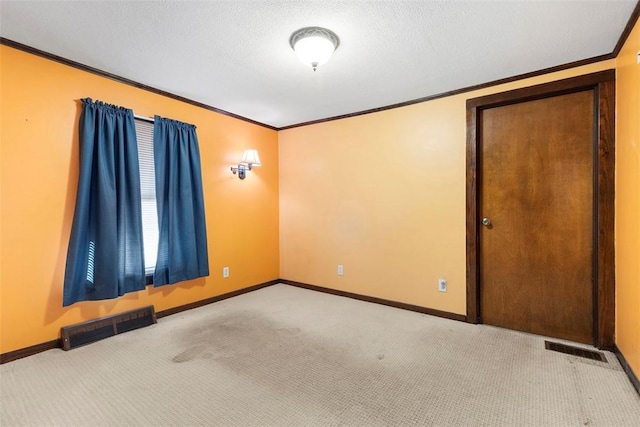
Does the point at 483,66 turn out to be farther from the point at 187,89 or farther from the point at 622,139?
the point at 187,89

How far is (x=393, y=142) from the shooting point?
3465mm

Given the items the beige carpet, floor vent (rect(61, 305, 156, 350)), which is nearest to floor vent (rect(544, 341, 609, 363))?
the beige carpet

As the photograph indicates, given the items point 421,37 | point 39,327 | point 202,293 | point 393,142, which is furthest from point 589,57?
point 39,327

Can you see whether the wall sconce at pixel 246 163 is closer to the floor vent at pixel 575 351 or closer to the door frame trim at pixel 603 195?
the door frame trim at pixel 603 195

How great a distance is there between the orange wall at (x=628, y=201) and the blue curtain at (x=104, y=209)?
148 inches

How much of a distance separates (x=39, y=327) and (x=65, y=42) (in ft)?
6.98

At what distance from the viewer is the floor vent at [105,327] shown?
245 cm

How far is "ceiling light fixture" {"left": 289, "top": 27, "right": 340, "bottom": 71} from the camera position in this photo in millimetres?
2027

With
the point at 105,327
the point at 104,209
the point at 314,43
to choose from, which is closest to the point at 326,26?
the point at 314,43

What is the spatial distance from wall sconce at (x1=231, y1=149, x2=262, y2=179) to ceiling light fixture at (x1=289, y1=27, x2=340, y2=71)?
1731 millimetres

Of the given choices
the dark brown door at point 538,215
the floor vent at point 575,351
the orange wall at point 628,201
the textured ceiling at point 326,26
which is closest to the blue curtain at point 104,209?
the textured ceiling at point 326,26

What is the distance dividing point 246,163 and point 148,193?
4.07 feet

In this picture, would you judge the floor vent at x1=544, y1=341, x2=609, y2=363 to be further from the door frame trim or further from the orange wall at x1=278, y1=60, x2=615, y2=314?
the orange wall at x1=278, y1=60, x2=615, y2=314

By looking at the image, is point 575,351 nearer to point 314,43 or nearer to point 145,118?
point 314,43
